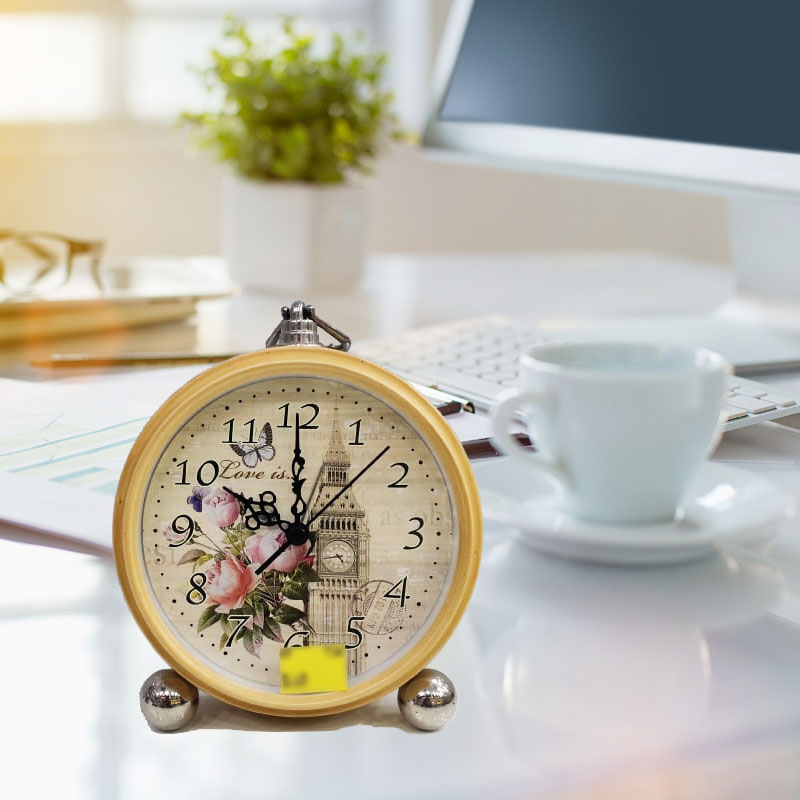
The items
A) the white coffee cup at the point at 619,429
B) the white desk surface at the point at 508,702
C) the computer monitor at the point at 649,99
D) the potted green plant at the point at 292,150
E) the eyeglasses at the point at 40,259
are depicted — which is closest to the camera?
the white desk surface at the point at 508,702

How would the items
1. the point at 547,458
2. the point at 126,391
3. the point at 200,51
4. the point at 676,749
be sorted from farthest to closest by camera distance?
the point at 200,51, the point at 126,391, the point at 547,458, the point at 676,749

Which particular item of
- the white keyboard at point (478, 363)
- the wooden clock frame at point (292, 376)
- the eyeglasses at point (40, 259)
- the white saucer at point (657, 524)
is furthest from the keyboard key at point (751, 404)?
the eyeglasses at point (40, 259)

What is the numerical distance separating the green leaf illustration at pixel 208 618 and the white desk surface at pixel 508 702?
0.03 metres

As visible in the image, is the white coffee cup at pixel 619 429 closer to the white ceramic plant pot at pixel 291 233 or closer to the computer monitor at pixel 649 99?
the computer monitor at pixel 649 99

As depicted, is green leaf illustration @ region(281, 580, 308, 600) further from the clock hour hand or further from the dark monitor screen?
the dark monitor screen

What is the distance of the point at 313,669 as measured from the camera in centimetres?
38

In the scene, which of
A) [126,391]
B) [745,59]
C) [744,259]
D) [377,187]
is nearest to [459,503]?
[126,391]

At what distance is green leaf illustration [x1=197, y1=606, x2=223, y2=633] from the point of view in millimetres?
385

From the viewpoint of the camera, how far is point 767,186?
74cm

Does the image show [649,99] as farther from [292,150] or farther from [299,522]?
[299,522]

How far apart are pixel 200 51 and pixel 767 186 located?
1961mm

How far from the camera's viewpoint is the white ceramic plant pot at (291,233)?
1.22m

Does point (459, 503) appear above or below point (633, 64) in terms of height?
below

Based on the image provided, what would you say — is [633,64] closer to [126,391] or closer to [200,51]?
[126,391]
